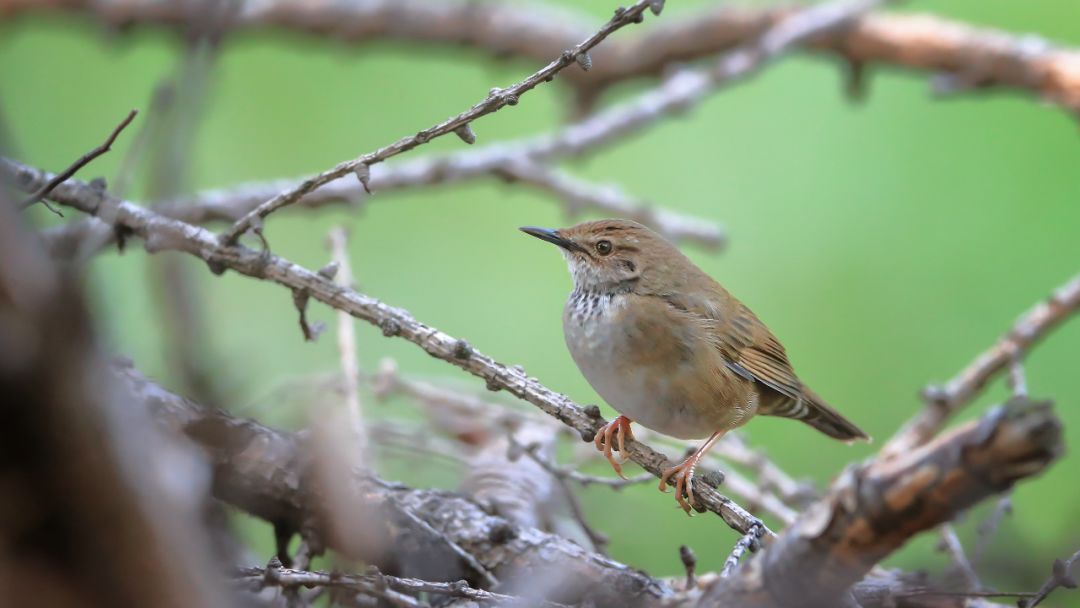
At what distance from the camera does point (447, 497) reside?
3045 millimetres

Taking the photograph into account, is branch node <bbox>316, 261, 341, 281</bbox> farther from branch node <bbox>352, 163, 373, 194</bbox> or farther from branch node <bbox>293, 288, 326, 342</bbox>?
branch node <bbox>352, 163, 373, 194</bbox>

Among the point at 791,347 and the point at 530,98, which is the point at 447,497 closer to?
the point at 791,347

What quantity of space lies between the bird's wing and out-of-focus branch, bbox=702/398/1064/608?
6.99 feet

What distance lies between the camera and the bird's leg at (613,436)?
10.6 ft

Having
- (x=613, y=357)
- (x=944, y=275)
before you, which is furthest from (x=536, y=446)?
(x=944, y=275)

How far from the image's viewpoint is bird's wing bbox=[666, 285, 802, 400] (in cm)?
400

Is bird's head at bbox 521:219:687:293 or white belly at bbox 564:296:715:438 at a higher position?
bird's head at bbox 521:219:687:293

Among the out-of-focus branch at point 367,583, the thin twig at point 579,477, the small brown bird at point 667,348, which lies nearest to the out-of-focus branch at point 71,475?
the out-of-focus branch at point 367,583

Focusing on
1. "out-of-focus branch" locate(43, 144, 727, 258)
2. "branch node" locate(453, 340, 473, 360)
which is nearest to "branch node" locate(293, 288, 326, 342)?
"branch node" locate(453, 340, 473, 360)

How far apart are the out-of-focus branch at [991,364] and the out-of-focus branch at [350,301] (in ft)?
4.35

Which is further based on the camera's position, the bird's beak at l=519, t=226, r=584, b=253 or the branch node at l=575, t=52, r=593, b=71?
the bird's beak at l=519, t=226, r=584, b=253

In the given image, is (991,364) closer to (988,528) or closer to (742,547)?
(988,528)

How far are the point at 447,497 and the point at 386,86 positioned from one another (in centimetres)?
573

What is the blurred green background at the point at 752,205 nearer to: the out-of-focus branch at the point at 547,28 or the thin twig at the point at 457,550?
the out-of-focus branch at the point at 547,28
